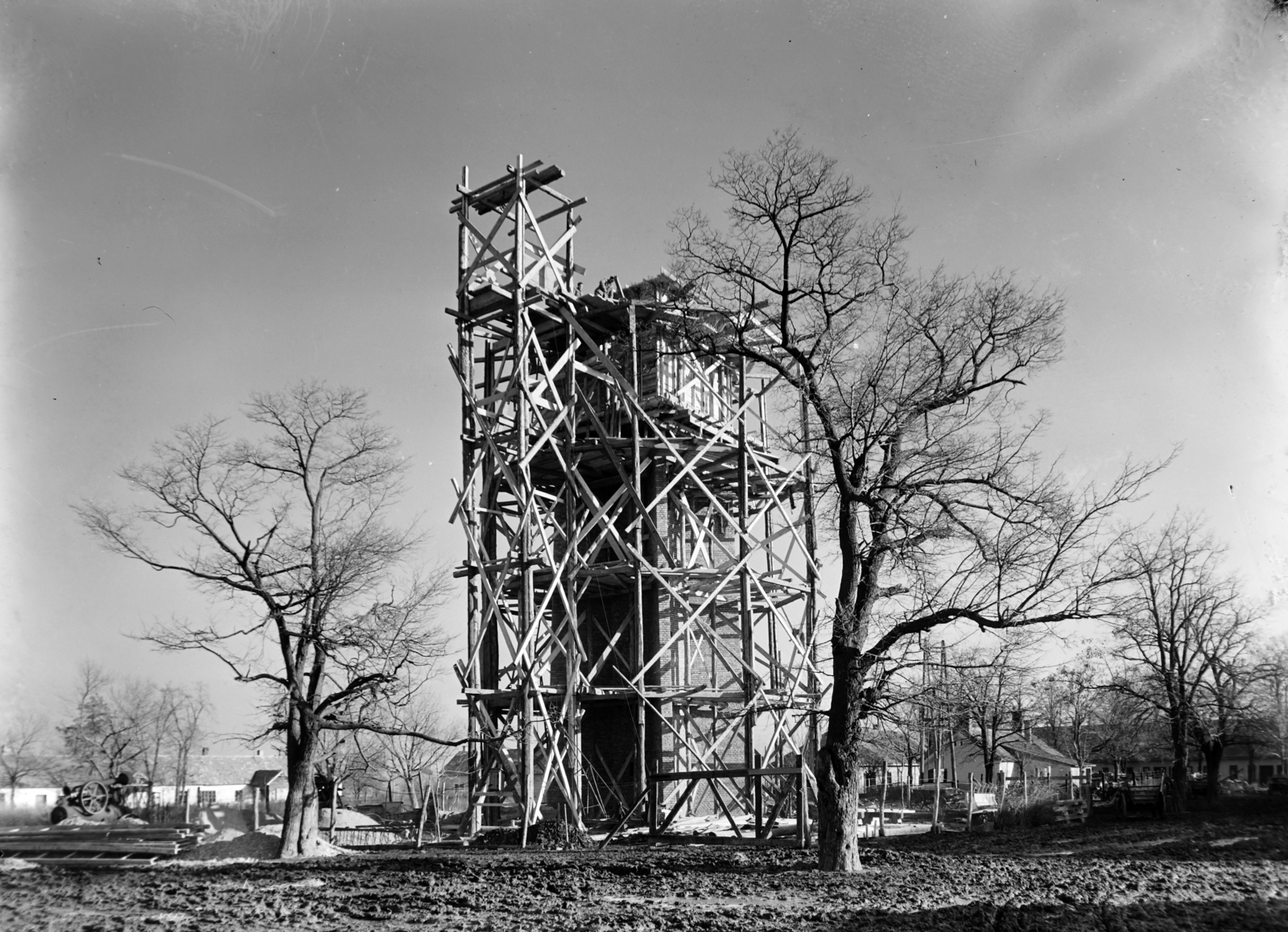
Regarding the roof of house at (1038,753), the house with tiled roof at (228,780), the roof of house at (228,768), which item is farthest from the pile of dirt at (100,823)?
the roof of house at (1038,753)

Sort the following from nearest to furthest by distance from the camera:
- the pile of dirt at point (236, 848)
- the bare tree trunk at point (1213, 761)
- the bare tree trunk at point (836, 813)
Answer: the bare tree trunk at point (836, 813) → the pile of dirt at point (236, 848) → the bare tree trunk at point (1213, 761)

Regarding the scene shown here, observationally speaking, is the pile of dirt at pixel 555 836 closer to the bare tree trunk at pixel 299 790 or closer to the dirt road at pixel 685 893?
the dirt road at pixel 685 893

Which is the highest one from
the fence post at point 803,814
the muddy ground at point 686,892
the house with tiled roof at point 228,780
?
the fence post at point 803,814

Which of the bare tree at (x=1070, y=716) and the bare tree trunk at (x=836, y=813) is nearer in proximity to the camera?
the bare tree trunk at (x=836, y=813)

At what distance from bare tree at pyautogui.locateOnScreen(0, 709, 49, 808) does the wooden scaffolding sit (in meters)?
15.5

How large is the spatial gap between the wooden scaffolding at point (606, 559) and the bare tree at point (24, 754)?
15515mm

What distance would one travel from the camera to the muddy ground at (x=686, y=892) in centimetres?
1003

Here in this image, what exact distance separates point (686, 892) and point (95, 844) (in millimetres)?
10798

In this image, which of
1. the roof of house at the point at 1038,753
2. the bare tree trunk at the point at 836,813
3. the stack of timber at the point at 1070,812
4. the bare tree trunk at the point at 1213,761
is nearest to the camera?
the bare tree trunk at the point at 836,813

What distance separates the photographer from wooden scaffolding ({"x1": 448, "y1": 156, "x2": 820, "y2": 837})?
78.9 ft

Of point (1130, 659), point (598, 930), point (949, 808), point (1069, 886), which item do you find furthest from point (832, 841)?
point (949, 808)

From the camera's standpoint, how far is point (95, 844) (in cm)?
1750

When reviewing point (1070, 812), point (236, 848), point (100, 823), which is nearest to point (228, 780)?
point (100, 823)

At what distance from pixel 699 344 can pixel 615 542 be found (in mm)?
10951
